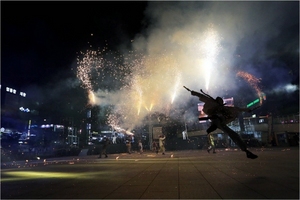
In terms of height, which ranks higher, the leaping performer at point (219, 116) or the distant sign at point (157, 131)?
the leaping performer at point (219, 116)

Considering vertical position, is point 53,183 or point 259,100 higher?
point 259,100

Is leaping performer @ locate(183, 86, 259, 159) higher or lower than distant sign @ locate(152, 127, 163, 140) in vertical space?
higher

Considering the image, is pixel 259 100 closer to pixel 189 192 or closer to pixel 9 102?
pixel 189 192

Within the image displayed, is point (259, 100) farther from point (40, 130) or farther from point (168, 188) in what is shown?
point (40, 130)

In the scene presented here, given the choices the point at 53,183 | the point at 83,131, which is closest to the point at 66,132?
the point at 83,131

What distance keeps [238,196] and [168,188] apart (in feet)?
5.31

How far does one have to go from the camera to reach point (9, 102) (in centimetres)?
6506

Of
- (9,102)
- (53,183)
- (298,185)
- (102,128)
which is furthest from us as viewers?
(102,128)

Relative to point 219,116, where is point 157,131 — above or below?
below

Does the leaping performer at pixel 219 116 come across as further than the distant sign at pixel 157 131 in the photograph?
No

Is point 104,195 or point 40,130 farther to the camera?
point 40,130

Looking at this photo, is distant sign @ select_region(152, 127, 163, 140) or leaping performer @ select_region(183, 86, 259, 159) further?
distant sign @ select_region(152, 127, 163, 140)

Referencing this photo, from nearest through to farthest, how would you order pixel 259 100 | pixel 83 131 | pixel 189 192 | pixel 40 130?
pixel 189 192
pixel 259 100
pixel 40 130
pixel 83 131

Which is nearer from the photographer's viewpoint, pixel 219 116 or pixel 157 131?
pixel 219 116
